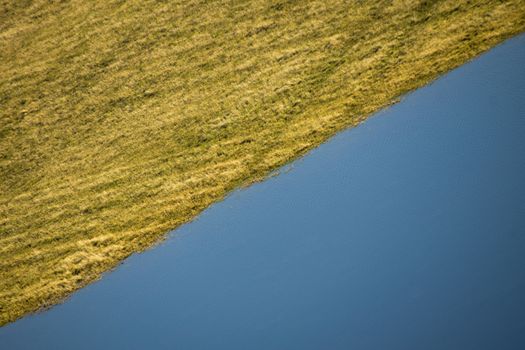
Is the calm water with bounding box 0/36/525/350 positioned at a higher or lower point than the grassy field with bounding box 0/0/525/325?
lower

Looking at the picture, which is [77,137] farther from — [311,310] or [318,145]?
[311,310]

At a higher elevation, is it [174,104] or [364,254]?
[174,104]

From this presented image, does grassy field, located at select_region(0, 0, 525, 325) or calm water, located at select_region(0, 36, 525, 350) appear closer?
calm water, located at select_region(0, 36, 525, 350)

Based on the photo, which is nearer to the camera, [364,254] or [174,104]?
[364,254]

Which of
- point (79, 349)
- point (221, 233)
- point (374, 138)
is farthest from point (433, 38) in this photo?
point (79, 349)
